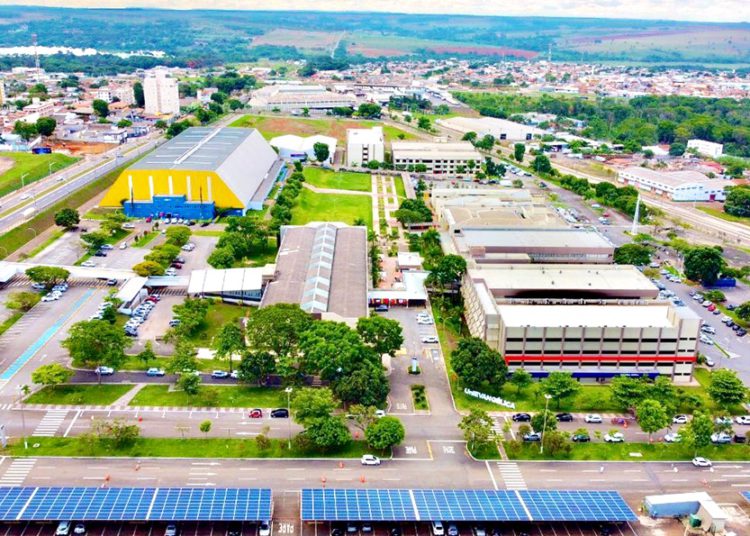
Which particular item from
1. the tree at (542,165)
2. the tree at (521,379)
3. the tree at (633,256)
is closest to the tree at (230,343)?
the tree at (521,379)

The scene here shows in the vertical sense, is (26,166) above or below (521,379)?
above

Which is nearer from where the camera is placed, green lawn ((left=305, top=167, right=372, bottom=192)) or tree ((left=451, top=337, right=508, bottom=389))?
tree ((left=451, top=337, right=508, bottom=389))

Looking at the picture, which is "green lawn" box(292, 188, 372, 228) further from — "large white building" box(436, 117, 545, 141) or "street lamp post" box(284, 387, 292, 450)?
"large white building" box(436, 117, 545, 141)

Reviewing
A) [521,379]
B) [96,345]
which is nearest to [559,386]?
[521,379]

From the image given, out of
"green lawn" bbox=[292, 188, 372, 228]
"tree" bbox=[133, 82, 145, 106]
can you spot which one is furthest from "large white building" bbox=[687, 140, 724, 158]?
"tree" bbox=[133, 82, 145, 106]

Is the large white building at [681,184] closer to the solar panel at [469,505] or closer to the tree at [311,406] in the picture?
the tree at [311,406]

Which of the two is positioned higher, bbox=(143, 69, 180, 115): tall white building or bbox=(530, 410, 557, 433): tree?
bbox=(143, 69, 180, 115): tall white building

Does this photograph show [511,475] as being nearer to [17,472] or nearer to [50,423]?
[17,472]
